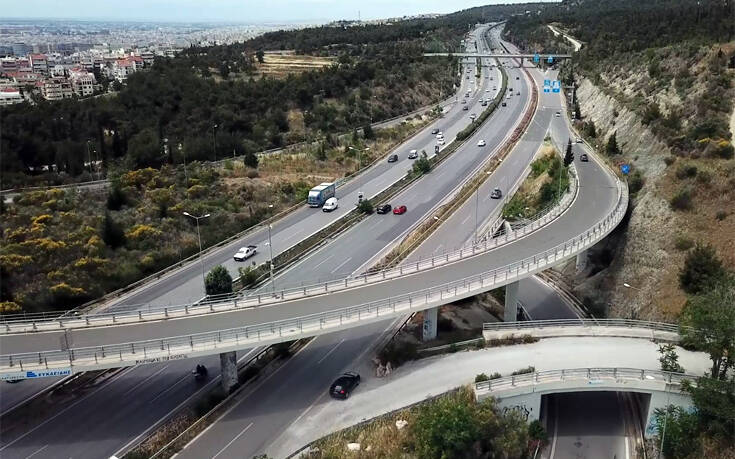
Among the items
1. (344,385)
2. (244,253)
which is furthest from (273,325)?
(244,253)

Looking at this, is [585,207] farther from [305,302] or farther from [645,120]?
[305,302]

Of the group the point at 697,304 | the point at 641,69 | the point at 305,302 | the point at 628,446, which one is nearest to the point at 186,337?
the point at 305,302

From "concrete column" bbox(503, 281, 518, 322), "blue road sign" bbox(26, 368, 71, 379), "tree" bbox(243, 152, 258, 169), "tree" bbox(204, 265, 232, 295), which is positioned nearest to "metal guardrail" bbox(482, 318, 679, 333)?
"concrete column" bbox(503, 281, 518, 322)

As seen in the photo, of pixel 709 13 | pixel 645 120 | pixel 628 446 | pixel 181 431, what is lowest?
pixel 628 446

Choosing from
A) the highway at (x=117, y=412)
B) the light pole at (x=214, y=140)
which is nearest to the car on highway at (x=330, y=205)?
the highway at (x=117, y=412)

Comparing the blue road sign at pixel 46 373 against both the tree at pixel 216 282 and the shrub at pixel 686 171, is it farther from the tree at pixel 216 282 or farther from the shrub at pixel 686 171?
the shrub at pixel 686 171
